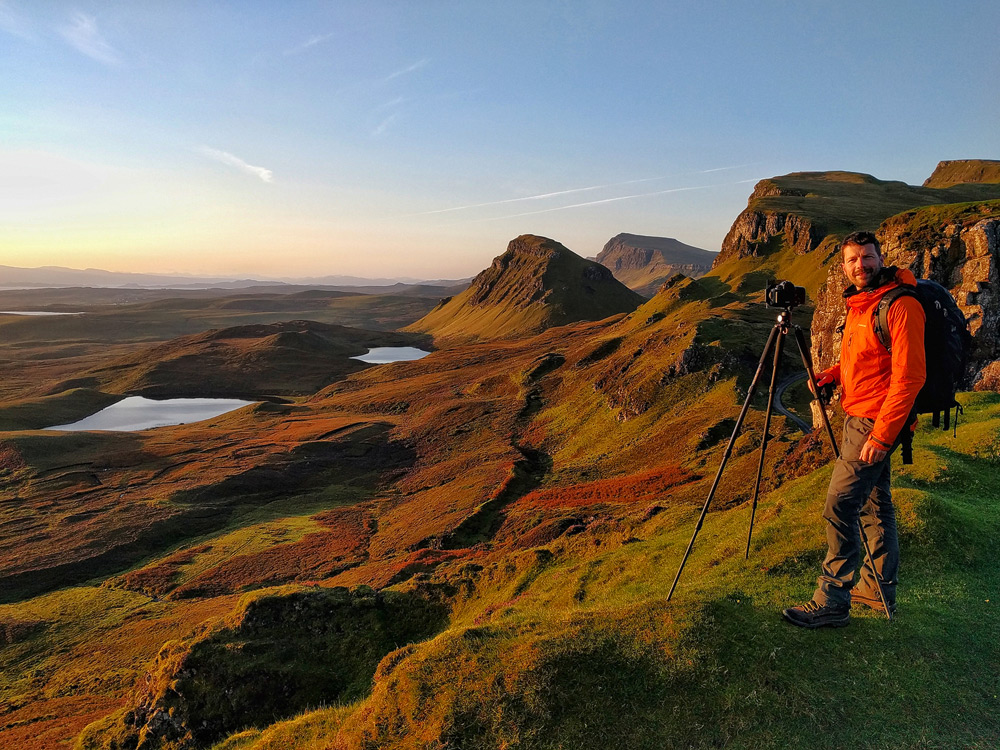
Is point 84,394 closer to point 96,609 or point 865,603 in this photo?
point 96,609

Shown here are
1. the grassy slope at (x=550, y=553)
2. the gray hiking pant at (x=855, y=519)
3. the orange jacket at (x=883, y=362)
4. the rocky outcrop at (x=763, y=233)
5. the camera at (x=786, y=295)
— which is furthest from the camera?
the rocky outcrop at (x=763, y=233)

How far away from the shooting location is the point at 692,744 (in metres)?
7.23

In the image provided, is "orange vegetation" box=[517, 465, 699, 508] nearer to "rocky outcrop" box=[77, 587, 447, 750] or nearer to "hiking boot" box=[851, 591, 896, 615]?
"rocky outcrop" box=[77, 587, 447, 750]

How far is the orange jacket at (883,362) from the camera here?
7.44 meters

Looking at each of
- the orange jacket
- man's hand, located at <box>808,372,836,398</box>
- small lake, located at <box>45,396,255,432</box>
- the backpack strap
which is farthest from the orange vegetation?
small lake, located at <box>45,396,255,432</box>

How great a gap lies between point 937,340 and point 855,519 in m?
3.12

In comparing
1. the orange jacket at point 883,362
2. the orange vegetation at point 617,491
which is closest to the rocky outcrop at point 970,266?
the orange vegetation at point 617,491

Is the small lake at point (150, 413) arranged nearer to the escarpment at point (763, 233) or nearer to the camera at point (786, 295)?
the camera at point (786, 295)

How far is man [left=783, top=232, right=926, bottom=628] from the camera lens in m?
A: 7.52

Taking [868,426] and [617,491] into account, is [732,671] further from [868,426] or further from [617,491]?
[617,491]

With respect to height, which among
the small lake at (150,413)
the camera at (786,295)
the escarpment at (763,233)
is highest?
the escarpment at (763,233)

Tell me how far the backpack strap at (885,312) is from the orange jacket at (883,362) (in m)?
0.06

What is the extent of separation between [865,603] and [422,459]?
210 feet

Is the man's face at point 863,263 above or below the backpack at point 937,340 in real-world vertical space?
above
